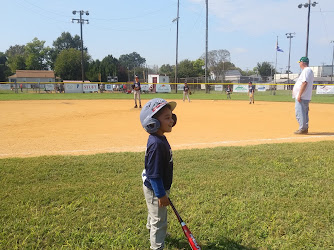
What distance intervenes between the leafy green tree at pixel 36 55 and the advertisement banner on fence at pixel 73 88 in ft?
198

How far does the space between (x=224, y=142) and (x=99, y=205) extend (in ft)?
14.7

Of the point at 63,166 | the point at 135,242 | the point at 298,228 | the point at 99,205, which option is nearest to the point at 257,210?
the point at 298,228

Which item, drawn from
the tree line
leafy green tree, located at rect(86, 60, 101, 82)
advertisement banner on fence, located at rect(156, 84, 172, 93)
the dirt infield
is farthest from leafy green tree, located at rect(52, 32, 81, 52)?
the dirt infield

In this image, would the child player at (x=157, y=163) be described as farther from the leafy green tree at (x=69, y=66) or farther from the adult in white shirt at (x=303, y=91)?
the leafy green tree at (x=69, y=66)

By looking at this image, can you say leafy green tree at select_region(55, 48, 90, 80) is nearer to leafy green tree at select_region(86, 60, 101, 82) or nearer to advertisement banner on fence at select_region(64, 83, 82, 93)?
leafy green tree at select_region(86, 60, 101, 82)

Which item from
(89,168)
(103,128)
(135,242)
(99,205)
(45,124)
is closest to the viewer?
(135,242)

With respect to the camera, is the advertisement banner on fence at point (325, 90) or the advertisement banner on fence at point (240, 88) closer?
the advertisement banner on fence at point (325, 90)

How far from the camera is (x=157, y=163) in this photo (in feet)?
7.48

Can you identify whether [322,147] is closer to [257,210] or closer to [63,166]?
[257,210]

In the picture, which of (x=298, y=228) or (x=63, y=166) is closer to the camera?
(x=298, y=228)

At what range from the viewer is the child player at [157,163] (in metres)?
2.29

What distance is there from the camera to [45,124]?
10.3m

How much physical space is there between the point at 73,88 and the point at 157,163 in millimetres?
39558

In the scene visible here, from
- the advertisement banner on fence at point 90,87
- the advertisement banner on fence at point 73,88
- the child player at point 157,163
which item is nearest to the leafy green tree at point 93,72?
the advertisement banner on fence at point 90,87
